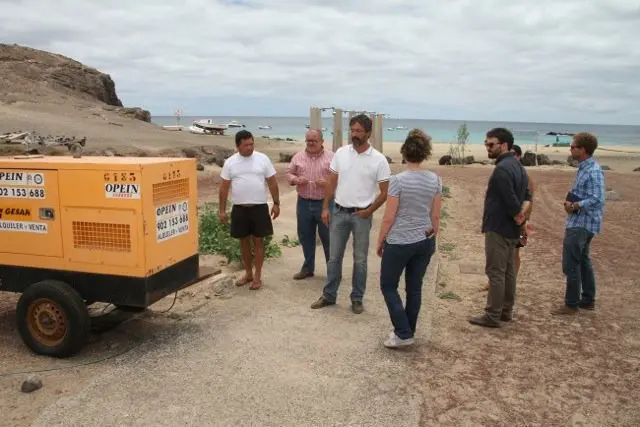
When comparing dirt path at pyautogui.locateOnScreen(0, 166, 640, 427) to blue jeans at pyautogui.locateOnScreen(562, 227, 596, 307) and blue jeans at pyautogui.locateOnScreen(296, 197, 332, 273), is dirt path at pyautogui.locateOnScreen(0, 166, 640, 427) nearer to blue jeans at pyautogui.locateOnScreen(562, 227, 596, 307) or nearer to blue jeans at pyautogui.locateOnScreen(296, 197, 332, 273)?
blue jeans at pyautogui.locateOnScreen(562, 227, 596, 307)

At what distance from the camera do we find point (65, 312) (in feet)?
15.3

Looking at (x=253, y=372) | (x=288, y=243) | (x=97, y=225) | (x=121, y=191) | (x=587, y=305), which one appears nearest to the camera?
(x=253, y=372)

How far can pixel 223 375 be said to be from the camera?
14.5 feet

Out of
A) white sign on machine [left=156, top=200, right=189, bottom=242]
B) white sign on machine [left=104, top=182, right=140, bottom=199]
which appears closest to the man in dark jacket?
white sign on machine [left=156, top=200, right=189, bottom=242]

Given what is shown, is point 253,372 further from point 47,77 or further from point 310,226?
point 47,77

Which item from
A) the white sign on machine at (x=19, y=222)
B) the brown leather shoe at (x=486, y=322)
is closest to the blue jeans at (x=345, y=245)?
the brown leather shoe at (x=486, y=322)

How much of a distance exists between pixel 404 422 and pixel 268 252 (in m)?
4.71

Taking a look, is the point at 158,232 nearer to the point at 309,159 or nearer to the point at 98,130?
→ the point at 309,159

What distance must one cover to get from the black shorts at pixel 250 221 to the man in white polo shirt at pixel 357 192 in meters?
0.90

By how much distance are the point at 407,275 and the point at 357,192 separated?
1.09 m

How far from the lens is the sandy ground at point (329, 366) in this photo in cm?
392

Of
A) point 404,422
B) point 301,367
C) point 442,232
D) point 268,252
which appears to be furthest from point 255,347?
point 442,232

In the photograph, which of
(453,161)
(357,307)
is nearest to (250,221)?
(357,307)

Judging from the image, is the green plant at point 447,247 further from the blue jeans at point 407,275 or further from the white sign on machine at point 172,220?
the white sign on machine at point 172,220
